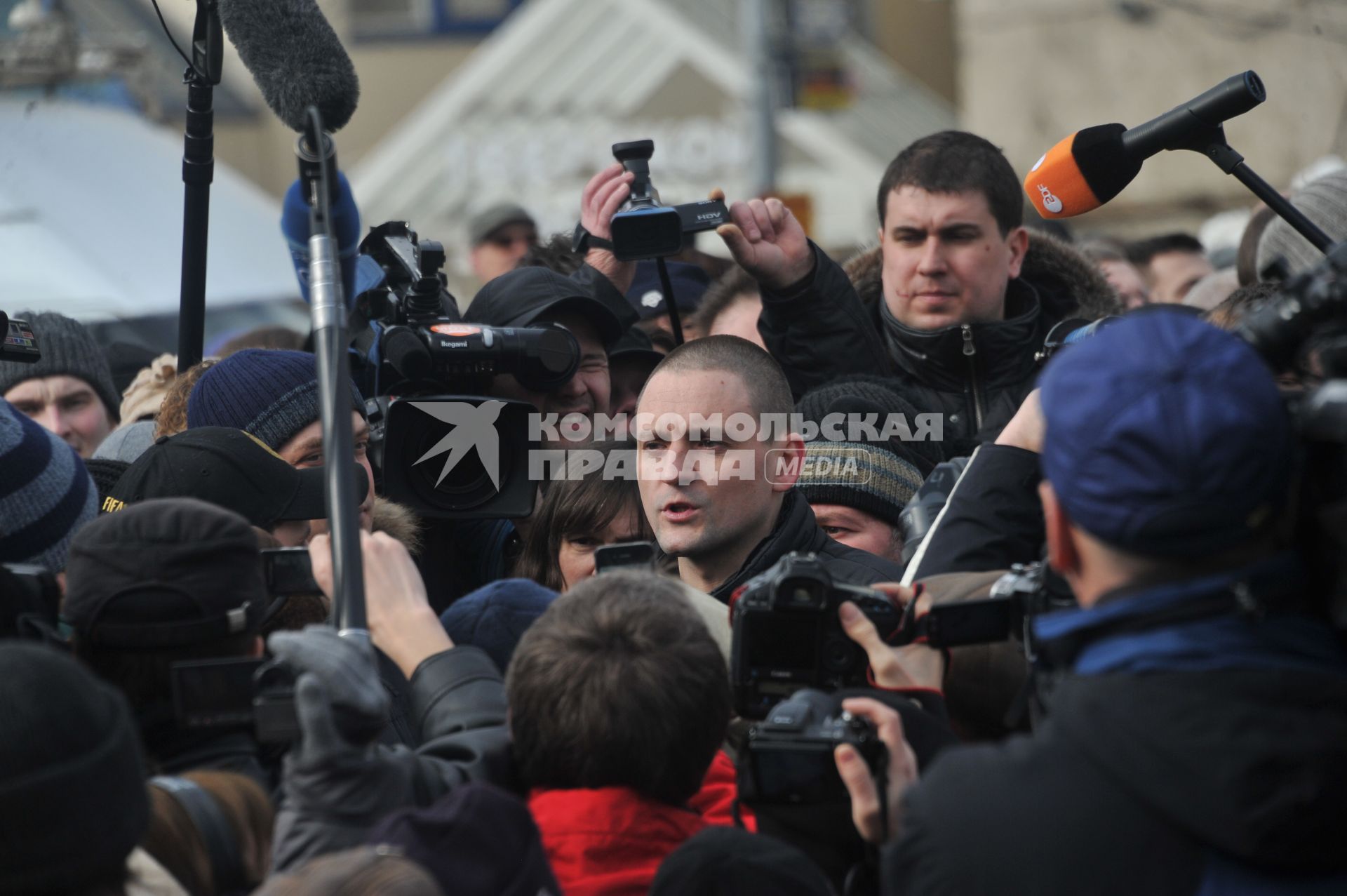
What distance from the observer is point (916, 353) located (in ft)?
14.2

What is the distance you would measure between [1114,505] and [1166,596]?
11 cm

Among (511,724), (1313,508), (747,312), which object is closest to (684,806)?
(511,724)

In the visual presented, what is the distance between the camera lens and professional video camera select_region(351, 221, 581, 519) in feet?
11.3

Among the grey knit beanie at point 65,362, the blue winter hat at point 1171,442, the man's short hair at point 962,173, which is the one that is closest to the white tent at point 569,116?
the grey knit beanie at point 65,362

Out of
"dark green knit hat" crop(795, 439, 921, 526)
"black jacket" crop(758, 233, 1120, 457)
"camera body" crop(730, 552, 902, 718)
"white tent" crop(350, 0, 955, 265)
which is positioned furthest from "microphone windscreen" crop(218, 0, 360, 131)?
"white tent" crop(350, 0, 955, 265)

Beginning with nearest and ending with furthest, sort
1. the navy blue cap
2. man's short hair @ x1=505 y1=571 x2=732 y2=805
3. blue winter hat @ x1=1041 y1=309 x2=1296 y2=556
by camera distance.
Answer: blue winter hat @ x1=1041 y1=309 x2=1296 y2=556, man's short hair @ x1=505 y1=571 x2=732 y2=805, the navy blue cap

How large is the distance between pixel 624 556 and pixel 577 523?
124cm

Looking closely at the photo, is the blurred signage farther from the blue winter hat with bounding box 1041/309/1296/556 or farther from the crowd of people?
the blue winter hat with bounding box 1041/309/1296/556

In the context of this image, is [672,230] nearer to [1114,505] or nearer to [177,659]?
[177,659]

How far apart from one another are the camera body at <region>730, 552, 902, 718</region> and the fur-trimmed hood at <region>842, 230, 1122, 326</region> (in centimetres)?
242

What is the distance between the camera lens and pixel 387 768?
78.3 inches

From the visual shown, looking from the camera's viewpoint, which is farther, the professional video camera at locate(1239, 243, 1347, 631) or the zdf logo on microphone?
the zdf logo on microphone

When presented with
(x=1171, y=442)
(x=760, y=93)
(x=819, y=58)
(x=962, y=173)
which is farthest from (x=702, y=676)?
(x=819, y=58)

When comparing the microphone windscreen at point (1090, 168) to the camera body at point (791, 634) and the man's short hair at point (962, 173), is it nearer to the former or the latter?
the camera body at point (791, 634)
